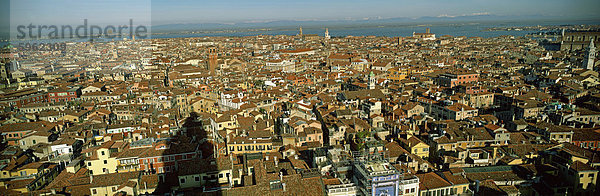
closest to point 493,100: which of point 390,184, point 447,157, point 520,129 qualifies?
point 520,129

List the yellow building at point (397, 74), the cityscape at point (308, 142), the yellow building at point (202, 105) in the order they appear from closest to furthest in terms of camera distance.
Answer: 1. the cityscape at point (308, 142)
2. the yellow building at point (202, 105)
3. the yellow building at point (397, 74)

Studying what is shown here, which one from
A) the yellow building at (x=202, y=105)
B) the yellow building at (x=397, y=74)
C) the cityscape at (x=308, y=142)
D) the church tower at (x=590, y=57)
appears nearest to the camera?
the cityscape at (x=308, y=142)

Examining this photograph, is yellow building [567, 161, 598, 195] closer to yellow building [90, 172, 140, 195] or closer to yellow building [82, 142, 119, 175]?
yellow building [90, 172, 140, 195]

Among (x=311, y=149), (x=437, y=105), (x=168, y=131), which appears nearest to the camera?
(x=311, y=149)

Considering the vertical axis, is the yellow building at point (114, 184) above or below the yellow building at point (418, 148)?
below

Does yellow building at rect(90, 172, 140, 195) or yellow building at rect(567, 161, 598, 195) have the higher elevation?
yellow building at rect(567, 161, 598, 195)

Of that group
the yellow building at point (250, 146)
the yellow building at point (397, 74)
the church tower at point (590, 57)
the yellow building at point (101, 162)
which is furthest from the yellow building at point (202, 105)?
the church tower at point (590, 57)

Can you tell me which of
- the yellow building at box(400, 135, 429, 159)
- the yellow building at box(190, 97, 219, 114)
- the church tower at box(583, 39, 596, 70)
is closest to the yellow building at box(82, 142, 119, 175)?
the yellow building at box(190, 97, 219, 114)

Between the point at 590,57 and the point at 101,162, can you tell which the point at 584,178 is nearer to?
the point at 101,162

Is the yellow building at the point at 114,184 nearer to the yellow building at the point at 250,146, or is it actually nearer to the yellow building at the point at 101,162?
the yellow building at the point at 101,162

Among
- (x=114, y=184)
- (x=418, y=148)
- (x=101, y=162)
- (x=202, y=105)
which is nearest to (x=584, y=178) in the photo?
(x=418, y=148)

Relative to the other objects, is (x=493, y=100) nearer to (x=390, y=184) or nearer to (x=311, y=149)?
(x=311, y=149)
